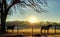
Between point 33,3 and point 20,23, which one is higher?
point 33,3

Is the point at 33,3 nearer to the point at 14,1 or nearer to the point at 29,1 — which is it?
the point at 29,1

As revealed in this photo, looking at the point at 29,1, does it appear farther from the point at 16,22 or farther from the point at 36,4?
the point at 16,22

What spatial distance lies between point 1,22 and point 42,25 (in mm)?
5298

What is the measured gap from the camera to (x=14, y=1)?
29.7 meters

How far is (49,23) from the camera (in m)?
30.9

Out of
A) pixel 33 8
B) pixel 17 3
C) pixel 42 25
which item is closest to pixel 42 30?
pixel 42 25

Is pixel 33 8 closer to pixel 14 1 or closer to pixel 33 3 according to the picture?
pixel 33 3

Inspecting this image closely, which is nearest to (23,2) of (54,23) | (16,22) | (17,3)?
(17,3)

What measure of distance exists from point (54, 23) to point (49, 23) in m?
1.62

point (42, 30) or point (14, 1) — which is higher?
point (14, 1)

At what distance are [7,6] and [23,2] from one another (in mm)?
2340

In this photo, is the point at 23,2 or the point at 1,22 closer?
the point at 1,22

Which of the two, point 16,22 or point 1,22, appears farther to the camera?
point 16,22

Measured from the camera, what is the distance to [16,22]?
3066 cm
